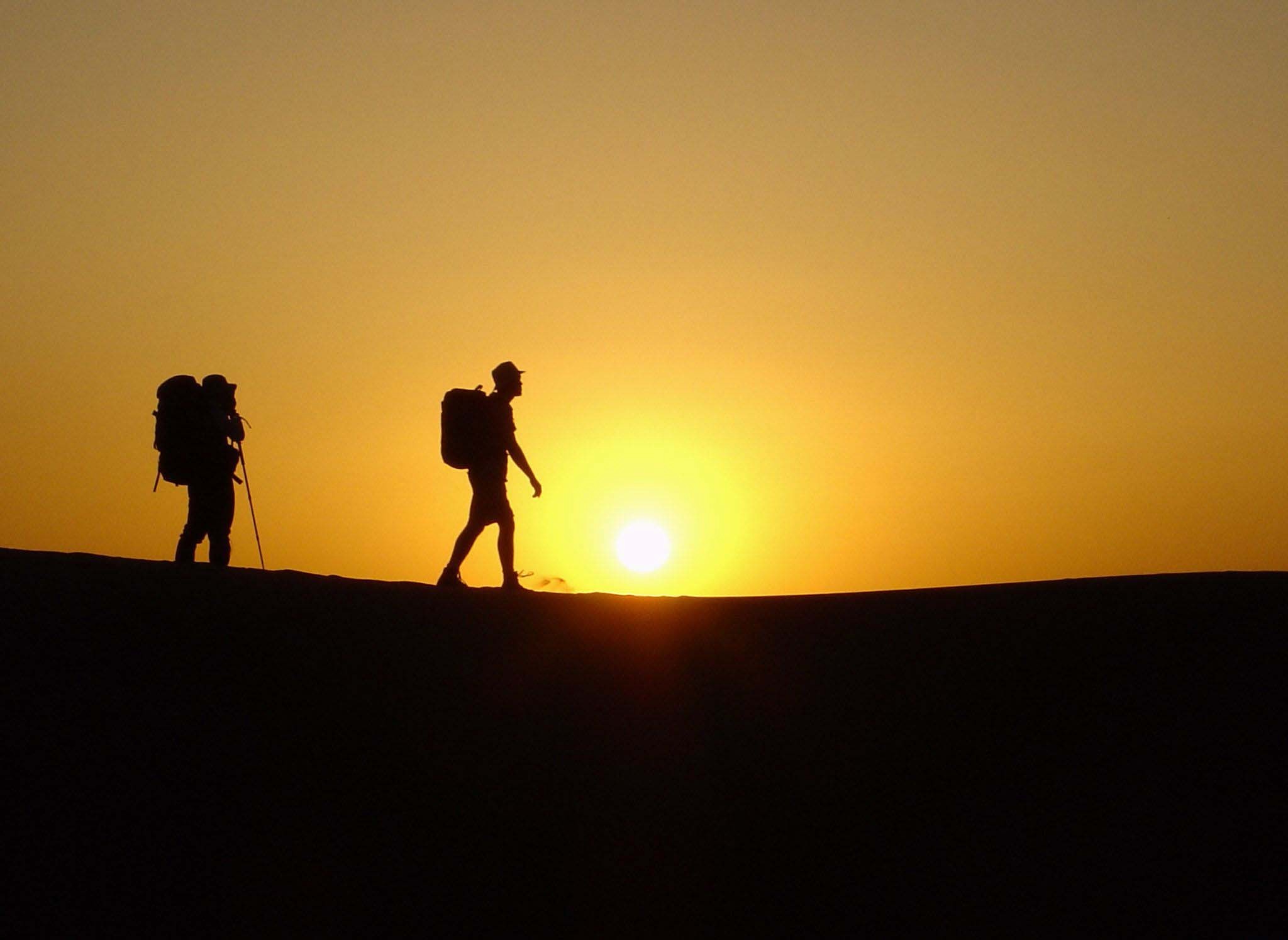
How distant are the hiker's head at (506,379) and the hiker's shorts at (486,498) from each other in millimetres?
776

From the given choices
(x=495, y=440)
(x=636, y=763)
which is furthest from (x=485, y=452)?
(x=636, y=763)

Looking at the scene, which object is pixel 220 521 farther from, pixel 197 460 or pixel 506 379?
pixel 506 379

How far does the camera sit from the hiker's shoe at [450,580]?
12.2 m

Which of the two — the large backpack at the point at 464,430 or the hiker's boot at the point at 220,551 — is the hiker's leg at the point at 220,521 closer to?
the hiker's boot at the point at 220,551

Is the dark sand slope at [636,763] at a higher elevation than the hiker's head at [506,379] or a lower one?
lower

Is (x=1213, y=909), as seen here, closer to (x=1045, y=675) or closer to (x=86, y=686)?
(x=1045, y=675)

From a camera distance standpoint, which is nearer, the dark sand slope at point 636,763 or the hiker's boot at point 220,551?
the dark sand slope at point 636,763

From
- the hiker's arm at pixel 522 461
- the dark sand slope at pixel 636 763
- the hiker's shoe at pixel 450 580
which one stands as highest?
the hiker's arm at pixel 522 461

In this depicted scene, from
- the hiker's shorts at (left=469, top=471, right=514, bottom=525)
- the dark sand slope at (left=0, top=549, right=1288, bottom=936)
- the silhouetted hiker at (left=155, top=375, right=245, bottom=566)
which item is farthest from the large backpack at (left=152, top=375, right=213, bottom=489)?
the hiker's shorts at (left=469, top=471, right=514, bottom=525)

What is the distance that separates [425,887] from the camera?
7.00 meters

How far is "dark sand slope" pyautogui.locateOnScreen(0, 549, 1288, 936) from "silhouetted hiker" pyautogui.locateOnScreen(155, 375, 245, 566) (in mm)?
1612

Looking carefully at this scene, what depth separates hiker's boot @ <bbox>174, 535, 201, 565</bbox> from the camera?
1220 cm

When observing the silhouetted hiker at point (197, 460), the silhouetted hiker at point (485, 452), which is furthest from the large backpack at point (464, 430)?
the silhouetted hiker at point (197, 460)

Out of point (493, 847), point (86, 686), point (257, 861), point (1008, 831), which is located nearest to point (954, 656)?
point (1008, 831)
